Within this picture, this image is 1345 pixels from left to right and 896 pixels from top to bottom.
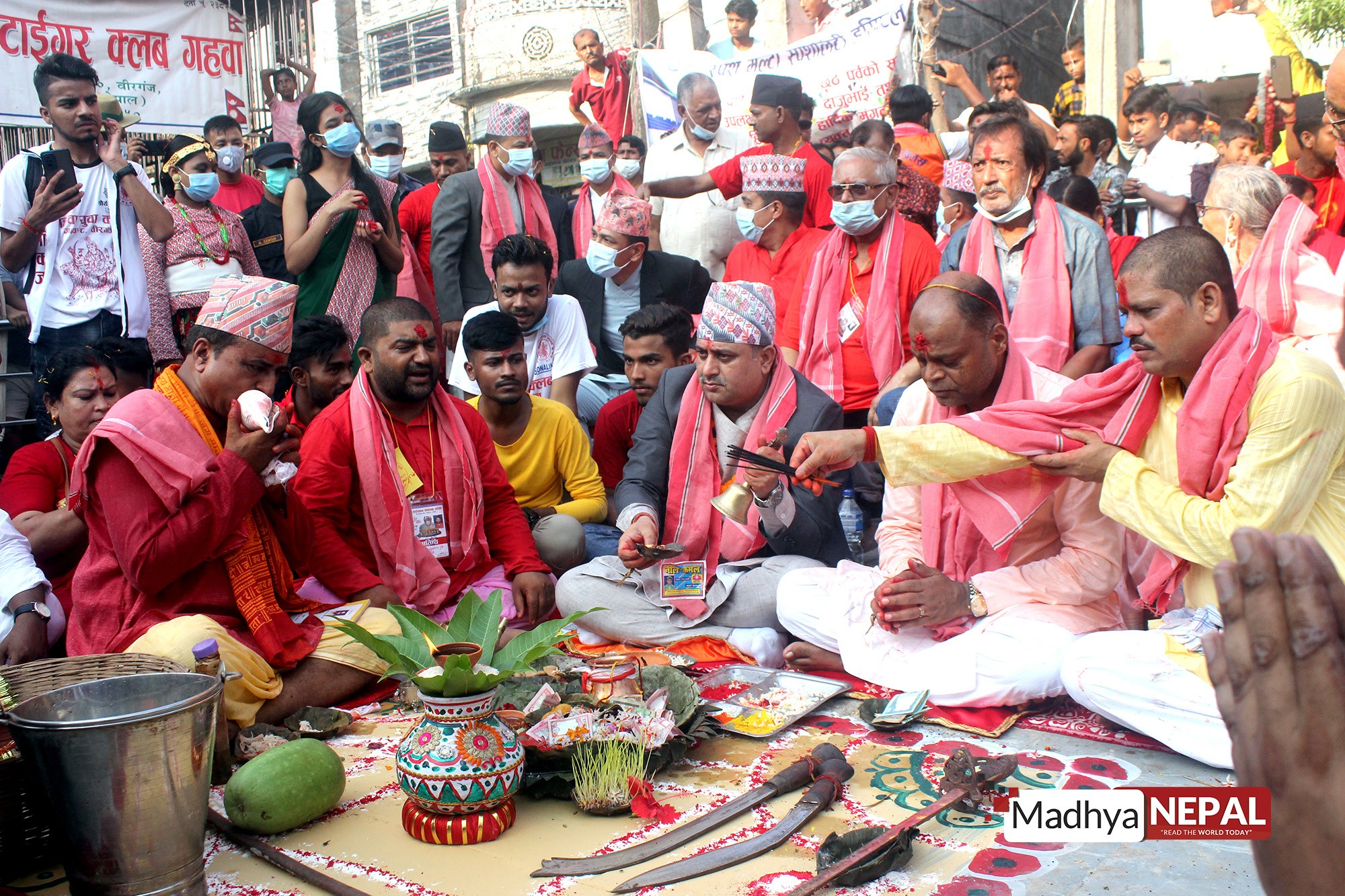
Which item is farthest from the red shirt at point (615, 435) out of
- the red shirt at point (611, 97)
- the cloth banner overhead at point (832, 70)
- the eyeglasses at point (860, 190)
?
the red shirt at point (611, 97)

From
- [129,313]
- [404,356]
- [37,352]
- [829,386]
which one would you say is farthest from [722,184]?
[37,352]

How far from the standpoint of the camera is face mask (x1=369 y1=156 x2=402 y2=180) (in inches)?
284

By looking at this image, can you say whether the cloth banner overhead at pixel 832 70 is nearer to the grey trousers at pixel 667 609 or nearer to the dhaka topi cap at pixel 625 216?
the dhaka topi cap at pixel 625 216

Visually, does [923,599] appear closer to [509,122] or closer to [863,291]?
[863,291]

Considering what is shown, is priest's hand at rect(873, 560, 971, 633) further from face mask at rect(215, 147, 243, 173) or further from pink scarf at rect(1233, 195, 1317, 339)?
face mask at rect(215, 147, 243, 173)

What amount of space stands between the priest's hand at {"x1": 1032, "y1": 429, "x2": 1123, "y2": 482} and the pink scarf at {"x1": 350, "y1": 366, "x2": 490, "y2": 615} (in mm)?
2445

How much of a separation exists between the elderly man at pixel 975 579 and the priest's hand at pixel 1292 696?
247 cm

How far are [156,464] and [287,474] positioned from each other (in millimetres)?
409

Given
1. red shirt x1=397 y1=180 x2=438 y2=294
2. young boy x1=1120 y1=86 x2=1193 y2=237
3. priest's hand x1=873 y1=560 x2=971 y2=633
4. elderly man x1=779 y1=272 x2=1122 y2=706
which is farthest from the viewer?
young boy x1=1120 y1=86 x2=1193 y2=237

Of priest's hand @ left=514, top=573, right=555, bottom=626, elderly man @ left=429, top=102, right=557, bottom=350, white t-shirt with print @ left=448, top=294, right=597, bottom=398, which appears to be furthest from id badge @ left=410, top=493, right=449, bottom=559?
elderly man @ left=429, top=102, right=557, bottom=350

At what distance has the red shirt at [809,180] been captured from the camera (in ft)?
22.6

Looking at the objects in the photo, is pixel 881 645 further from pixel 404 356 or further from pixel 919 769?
pixel 404 356

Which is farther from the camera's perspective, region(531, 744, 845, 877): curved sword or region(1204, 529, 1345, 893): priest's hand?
region(531, 744, 845, 877): curved sword

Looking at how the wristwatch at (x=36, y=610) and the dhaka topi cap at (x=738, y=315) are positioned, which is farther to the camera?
the dhaka topi cap at (x=738, y=315)
